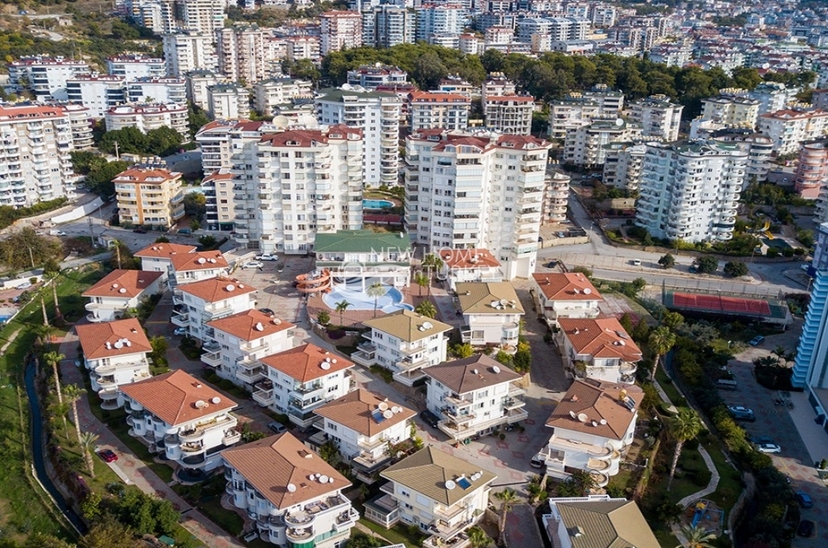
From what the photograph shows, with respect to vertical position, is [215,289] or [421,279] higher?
[215,289]

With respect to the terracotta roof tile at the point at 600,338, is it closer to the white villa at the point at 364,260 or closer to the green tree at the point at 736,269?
the white villa at the point at 364,260

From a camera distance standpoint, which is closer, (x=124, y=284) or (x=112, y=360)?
(x=112, y=360)

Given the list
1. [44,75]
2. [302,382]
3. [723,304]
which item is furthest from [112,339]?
[44,75]

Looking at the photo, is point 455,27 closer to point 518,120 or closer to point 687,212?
point 518,120

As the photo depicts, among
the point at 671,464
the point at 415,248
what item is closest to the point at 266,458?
the point at 671,464

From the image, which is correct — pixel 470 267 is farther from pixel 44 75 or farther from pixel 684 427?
pixel 44 75

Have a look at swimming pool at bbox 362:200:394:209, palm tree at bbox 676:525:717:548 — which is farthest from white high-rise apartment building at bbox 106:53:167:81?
palm tree at bbox 676:525:717:548

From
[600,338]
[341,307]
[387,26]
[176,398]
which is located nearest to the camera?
[176,398]
